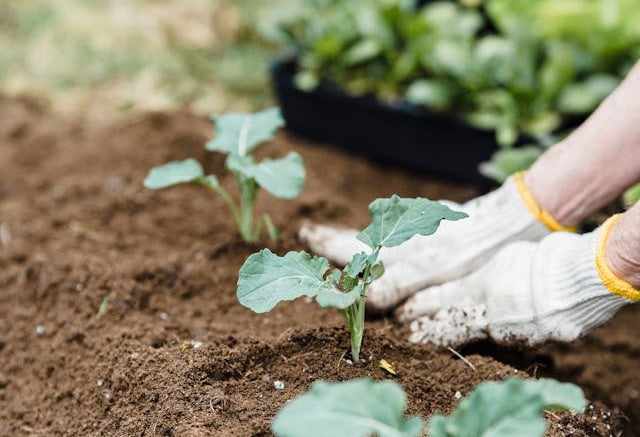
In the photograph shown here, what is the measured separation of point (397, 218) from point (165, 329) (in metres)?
0.64

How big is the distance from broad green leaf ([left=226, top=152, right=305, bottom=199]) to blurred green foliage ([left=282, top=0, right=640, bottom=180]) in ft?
2.97

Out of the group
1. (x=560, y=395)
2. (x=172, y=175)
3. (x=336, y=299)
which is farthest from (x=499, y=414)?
(x=172, y=175)

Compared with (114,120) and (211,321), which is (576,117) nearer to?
(211,321)

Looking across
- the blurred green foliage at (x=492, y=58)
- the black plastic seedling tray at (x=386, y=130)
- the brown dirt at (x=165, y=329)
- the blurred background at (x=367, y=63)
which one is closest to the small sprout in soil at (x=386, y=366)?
the brown dirt at (x=165, y=329)

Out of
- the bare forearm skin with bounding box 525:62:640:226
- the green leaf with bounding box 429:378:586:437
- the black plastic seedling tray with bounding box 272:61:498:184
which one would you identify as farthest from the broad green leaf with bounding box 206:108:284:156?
the green leaf with bounding box 429:378:586:437

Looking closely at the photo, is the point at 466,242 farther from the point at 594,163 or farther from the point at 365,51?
the point at 365,51

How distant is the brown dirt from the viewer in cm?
148

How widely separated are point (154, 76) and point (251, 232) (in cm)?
180

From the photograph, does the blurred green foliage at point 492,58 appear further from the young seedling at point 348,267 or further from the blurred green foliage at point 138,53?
the young seedling at point 348,267

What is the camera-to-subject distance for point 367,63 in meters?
3.03

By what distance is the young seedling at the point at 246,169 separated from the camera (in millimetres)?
1781

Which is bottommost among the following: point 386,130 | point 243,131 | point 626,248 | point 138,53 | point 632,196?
point 138,53

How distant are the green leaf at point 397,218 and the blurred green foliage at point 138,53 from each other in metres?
1.95

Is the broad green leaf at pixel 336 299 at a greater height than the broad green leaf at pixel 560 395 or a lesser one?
lesser
